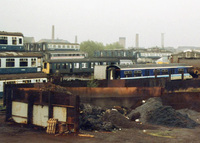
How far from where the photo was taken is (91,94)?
966 inches

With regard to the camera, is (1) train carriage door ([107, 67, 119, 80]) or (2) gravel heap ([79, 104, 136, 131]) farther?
(1) train carriage door ([107, 67, 119, 80])

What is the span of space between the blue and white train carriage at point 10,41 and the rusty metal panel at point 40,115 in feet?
52.4

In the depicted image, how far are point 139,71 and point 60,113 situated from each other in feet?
66.2

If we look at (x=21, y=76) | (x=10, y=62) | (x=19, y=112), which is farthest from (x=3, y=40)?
(x=19, y=112)

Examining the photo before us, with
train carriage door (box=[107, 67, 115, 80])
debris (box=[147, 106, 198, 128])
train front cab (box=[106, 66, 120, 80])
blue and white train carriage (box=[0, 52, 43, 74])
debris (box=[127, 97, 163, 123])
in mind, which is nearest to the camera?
debris (box=[147, 106, 198, 128])

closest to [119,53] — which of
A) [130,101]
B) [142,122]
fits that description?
[130,101]

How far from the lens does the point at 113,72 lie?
3412 centimetres

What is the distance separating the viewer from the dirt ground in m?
14.7

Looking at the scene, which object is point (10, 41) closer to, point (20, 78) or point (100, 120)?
point (20, 78)

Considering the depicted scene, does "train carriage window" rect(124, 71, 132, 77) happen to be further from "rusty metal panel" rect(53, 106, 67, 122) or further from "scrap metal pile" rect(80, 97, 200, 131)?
"rusty metal panel" rect(53, 106, 67, 122)

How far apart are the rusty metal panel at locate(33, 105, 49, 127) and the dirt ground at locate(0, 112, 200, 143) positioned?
496 millimetres

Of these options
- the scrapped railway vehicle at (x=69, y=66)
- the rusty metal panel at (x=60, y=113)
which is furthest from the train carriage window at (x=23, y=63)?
the rusty metal panel at (x=60, y=113)

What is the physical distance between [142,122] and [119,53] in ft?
175

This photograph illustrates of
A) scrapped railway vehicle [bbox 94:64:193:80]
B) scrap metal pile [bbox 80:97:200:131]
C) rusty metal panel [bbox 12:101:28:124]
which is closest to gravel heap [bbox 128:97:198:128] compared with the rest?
scrap metal pile [bbox 80:97:200:131]
